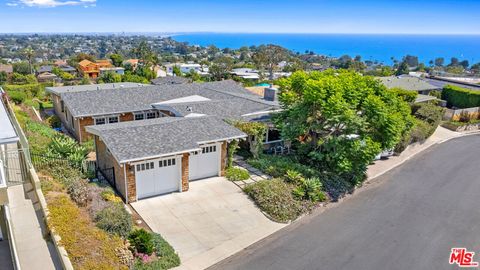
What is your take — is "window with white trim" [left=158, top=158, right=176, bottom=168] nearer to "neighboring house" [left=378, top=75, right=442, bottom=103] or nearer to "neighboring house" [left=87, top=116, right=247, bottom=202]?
"neighboring house" [left=87, top=116, right=247, bottom=202]

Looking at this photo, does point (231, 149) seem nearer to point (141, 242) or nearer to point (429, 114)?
point (141, 242)

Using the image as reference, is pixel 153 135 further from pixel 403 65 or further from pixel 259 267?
pixel 403 65

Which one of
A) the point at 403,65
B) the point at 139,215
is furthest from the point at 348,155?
the point at 403,65

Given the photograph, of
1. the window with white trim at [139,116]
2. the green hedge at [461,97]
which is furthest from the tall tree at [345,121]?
the green hedge at [461,97]

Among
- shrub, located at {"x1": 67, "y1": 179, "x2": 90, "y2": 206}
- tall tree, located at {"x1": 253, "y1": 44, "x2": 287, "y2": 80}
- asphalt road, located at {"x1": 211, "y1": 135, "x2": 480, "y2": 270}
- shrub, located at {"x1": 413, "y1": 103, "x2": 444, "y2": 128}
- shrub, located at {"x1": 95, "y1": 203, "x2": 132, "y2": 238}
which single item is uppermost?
tall tree, located at {"x1": 253, "y1": 44, "x2": 287, "y2": 80}

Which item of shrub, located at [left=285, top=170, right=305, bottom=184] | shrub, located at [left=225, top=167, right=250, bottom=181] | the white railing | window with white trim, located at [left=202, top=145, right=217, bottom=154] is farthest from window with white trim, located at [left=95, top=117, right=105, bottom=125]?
shrub, located at [left=285, top=170, right=305, bottom=184]

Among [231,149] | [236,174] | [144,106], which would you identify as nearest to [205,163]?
[231,149]
